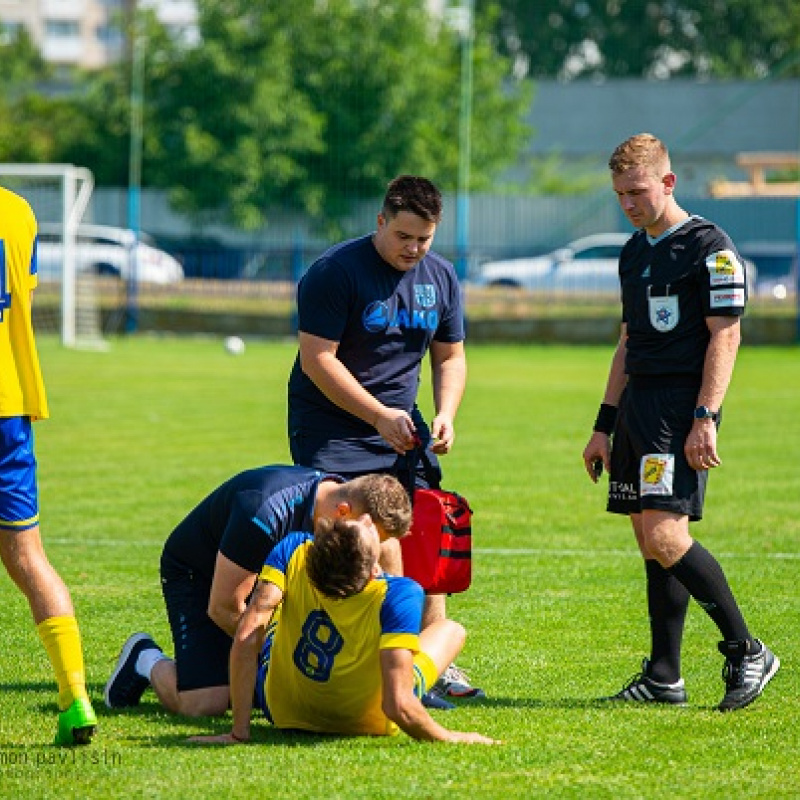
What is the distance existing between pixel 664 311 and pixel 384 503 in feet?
4.87

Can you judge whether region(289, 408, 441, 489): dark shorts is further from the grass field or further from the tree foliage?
the tree foliage

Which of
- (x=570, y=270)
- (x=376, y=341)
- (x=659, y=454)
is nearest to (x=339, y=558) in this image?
(x=659, y=454)

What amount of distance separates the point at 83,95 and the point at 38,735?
4830 cm

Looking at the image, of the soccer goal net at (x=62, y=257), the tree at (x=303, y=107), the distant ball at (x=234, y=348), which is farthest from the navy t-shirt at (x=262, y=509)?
the tree at (x=303, y=107)

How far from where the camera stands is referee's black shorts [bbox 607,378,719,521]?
609 centimetres

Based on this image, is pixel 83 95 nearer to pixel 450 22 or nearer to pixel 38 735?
pixel 450 22

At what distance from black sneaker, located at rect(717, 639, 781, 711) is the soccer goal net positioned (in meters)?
23.3

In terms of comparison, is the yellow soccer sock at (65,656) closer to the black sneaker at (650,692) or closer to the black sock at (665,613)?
the black sneaker at (650,692)

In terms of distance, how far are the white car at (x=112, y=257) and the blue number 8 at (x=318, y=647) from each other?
25890 millimetres

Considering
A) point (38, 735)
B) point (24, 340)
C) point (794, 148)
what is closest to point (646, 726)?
point (38, 735)

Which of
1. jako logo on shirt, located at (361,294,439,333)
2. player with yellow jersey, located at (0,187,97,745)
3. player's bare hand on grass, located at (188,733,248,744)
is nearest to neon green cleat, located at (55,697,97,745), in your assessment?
player with yellow jersey, located at (0,187,97,745)

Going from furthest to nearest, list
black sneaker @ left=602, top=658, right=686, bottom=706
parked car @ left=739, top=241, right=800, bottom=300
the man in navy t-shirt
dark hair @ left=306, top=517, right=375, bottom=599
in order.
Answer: parked car @ left=739, top=241, right=800, bottom=300 < the man in navy t-shirt < black sneaker @ left=602, top=658, right=686, bottom=706 < dark hair @ left=306, top=517, right=375, bottom=599

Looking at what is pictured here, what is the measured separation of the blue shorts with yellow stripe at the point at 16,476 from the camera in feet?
17.9

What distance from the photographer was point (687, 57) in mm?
65125
